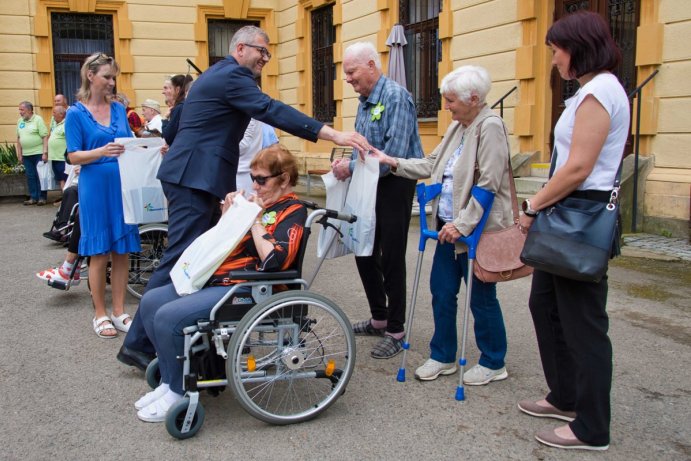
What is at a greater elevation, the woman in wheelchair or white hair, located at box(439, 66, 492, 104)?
white hair, located at box(439, 66, 492, 104)

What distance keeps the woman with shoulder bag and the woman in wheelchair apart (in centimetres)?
111

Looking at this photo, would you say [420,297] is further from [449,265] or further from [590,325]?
[590,325]

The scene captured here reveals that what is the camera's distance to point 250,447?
306 cm

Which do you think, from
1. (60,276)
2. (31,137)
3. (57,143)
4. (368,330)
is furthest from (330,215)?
(31,137)

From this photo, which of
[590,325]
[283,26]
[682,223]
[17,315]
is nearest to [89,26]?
[283,26]

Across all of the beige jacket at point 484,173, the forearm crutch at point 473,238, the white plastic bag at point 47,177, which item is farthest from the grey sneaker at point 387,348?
the white plastic bag at point 47,177

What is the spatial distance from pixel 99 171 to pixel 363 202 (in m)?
1.98

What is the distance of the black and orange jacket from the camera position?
3258 mm

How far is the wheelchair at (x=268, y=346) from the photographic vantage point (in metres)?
3.08

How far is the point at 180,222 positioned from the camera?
3.76 metres

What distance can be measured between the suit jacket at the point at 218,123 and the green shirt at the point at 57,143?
9062mm

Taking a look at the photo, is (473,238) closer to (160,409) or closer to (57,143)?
(160,409)

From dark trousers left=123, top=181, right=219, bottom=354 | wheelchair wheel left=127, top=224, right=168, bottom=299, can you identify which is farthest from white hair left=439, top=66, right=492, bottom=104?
wheelchair wheel left=127, top=224, right=168, bottom=299

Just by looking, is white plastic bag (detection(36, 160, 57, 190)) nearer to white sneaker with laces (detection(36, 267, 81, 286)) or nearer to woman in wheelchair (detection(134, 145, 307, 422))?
white sneaker with laces (detection(36, 267, 81, 286))
